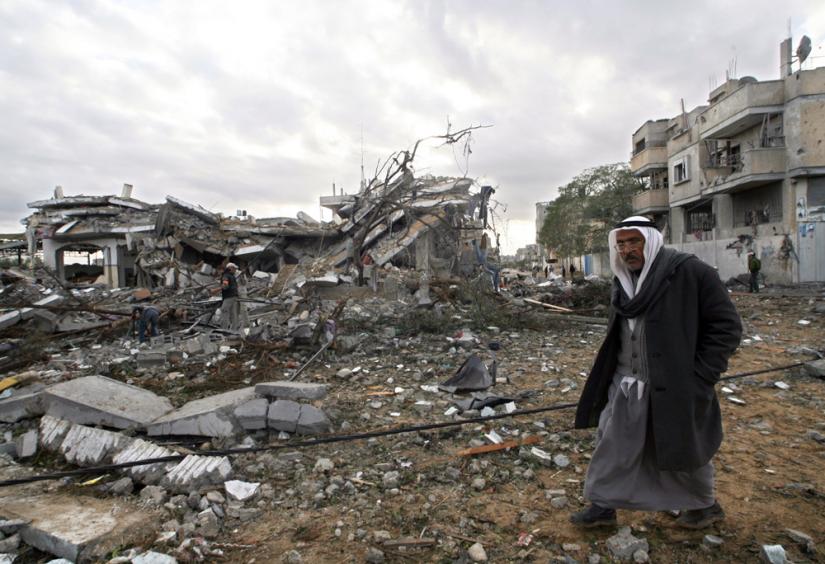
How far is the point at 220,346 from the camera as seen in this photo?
705 centimetres

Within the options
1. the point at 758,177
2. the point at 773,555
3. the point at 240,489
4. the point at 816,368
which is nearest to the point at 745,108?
the point at 758,177

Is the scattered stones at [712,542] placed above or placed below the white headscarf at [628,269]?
below

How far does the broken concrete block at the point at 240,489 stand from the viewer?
8.70 feet

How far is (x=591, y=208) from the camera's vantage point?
25516 millimetres

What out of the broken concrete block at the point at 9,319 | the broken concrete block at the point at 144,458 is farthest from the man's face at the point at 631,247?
the broken concrete block at the point at 9,319

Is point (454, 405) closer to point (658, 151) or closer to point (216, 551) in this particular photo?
point (216, 551)

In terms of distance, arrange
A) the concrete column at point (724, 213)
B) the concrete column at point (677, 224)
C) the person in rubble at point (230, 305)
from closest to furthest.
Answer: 1. the person in rubble at point (230, 305)
2. the concrete column at point (724, 213)
3. the concrete column at point (677, 224)

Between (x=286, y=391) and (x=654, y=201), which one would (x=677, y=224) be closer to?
(x=654, y=201)

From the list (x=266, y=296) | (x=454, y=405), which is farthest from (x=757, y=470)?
(x=266, y=296)

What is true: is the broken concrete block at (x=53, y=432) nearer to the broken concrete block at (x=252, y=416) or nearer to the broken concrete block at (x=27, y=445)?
the broken concrete block at (x=27, y=445)

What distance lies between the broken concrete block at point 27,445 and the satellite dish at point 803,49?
2353 centimetres

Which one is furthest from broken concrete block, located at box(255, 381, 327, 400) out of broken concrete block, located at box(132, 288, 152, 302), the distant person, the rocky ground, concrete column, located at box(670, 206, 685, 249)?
concrete column, located at box(670, 206, 685, 249)

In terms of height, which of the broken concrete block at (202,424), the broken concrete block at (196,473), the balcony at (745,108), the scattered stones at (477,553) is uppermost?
the balcony at (745,108)

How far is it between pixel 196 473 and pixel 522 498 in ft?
6.52
